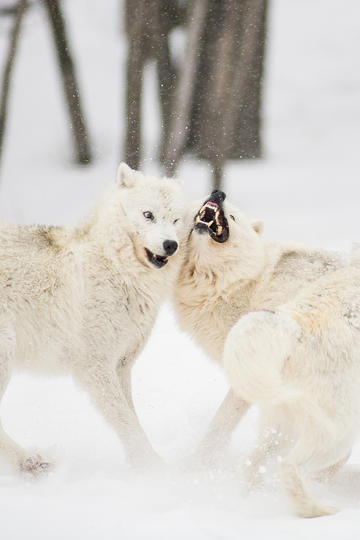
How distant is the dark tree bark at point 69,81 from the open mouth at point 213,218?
7326 mm

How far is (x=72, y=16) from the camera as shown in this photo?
14.2 meters

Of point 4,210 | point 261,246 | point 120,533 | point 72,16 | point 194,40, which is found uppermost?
point 72,16

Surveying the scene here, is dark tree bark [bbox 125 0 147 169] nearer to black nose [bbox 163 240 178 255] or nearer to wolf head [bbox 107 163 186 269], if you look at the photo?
wolf head [bbox 107 163 186 269]

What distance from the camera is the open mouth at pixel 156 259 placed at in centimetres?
467

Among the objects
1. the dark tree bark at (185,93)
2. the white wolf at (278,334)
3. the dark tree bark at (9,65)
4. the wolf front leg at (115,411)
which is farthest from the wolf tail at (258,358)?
the dark tree bark at (9,65)

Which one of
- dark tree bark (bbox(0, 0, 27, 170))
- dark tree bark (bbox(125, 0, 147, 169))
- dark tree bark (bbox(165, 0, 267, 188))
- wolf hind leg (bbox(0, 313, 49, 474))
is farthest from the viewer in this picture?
dark tree bark (bbox(0, 0, 27, 170))

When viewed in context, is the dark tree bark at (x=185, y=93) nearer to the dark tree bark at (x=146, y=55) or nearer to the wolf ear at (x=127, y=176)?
the dark tree bark at (x=146, y=55)

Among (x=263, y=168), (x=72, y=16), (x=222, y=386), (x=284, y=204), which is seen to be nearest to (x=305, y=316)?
(x=222, y=386)

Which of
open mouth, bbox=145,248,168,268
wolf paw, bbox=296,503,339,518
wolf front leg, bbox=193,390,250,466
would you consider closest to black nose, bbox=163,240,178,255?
open mouth, bbox=145,248,168,268

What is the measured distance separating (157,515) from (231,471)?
3.36 feet

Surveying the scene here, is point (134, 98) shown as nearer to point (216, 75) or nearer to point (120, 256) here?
point (216, 75)

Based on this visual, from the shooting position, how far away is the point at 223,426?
187 inches

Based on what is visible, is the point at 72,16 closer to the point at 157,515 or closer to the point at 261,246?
the point at 261,246

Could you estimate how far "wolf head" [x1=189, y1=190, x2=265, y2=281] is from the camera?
481 cm
